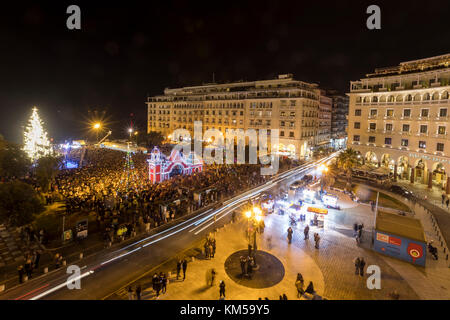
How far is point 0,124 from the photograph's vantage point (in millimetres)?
74500

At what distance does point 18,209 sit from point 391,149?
47726 mm

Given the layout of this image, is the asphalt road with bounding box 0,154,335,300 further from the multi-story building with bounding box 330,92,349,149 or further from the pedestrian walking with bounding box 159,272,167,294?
the multi-story building with bounding box 330,92,349,149

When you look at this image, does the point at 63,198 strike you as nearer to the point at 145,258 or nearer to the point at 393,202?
the point at 145,258

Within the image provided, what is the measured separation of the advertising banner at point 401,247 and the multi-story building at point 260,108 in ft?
139

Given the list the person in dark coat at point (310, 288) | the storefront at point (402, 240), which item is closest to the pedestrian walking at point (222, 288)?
A: the person in dark coat at point (310, 288)

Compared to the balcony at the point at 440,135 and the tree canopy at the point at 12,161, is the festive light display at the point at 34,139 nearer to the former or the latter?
the tree canopy at the point at 12,161

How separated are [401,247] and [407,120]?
29997 mm

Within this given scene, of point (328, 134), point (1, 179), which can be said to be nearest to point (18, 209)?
point (1, 179)

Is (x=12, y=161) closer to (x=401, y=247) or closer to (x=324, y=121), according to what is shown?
(x=401, y=247)

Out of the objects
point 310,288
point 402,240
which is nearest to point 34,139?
point 310,288

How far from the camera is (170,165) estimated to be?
3488cm

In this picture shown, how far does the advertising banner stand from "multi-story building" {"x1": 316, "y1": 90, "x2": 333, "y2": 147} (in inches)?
2086

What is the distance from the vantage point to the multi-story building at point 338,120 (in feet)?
273

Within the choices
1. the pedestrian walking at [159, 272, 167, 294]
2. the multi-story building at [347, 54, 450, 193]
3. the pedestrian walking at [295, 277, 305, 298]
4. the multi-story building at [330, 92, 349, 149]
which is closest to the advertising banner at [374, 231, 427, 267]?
the pedestrian walking at [295, 277, 305, 298]
